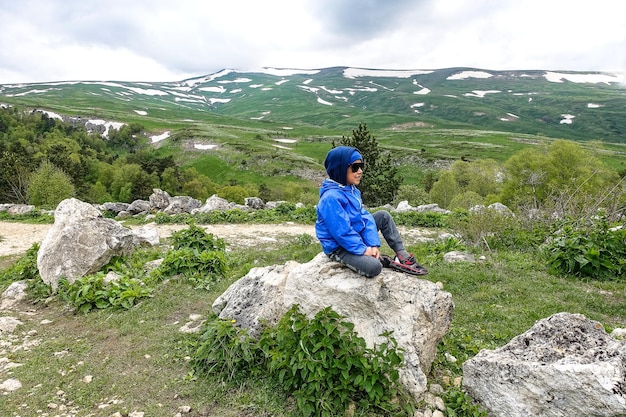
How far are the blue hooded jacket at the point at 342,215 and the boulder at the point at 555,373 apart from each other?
8.02 feet

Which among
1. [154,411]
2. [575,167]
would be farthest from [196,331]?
[575,167]

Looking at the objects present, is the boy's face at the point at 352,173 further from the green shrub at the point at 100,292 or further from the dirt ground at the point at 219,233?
the dirt ground at the point at 219,233

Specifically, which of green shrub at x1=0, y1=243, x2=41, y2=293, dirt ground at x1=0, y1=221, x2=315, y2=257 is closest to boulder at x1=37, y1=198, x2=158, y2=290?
green shrub at x1=0, y1=243, x2=41, y2=293

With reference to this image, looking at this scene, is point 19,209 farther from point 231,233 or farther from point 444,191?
point 444,191

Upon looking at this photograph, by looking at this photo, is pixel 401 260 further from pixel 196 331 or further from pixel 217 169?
pixel 217 169

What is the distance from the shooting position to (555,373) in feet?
15.5

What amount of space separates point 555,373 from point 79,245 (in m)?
11.6

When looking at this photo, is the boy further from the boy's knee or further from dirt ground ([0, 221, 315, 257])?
dirt ground ([0, 221, 315, 257])

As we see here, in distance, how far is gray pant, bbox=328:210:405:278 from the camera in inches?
234

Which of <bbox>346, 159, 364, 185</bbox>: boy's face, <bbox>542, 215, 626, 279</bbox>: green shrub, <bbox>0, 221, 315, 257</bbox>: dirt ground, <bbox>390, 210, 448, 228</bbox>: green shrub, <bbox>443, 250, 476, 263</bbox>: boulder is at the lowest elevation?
<bbox>390, 210, 448, 228</bbox>: green shrub

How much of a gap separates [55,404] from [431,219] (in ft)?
62.9

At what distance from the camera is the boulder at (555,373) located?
4426mm

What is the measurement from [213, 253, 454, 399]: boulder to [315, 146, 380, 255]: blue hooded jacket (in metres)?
0.56

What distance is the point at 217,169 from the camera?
100 meters
